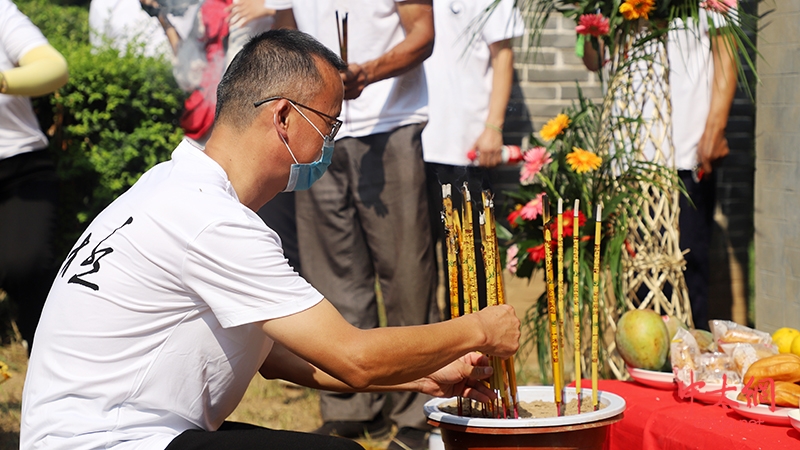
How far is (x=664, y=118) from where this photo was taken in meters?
3.15

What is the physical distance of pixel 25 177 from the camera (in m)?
3.62

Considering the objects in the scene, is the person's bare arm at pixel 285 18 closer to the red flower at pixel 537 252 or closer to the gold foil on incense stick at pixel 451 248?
the red flower at pixel 537 252

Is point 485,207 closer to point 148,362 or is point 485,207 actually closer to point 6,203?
point 148,362

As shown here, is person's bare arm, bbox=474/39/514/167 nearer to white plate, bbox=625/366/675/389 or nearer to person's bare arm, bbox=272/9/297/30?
person's bare arm, bbox=272/9/297/30

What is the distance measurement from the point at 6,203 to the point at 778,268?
3.14 meters

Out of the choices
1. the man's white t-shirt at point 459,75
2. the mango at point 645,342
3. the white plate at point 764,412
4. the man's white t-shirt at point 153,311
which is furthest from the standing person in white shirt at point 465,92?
the man's white t-shirt at point 153,311

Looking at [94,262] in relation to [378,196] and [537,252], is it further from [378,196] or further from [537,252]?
[378,196]

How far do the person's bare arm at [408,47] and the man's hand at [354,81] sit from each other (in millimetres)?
22

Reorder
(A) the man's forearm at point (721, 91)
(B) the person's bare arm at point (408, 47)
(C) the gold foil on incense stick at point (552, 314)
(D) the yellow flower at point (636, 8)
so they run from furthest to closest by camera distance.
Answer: (A) the man's forearm at point (721, 91) → (B) the person's bare arm at point (408, 47) → (D) the yellow flower at point (636, 8) → (C) the gold foil on incense stick at point (552, 314)

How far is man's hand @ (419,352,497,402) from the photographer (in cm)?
206

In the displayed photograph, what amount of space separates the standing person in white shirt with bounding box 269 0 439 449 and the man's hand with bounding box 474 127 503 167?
27 centimetres

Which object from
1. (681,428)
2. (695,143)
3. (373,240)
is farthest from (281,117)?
(695,143)

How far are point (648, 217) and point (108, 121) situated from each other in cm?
308

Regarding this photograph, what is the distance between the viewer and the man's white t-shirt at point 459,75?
400 centimetres
